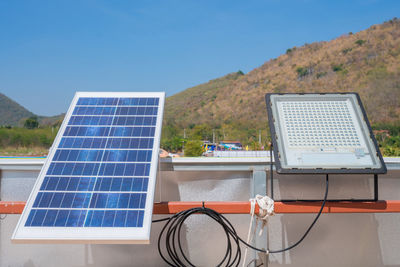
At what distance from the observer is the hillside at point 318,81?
61.4 m

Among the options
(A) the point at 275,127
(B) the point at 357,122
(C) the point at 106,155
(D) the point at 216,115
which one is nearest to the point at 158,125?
(C) the point at 106,155

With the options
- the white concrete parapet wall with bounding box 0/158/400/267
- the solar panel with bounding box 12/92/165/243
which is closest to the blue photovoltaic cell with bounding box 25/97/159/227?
the solar panel with bounding box 12/92/165/243

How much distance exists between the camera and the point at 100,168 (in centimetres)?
247

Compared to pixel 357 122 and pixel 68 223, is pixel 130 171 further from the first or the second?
pixel 357 122

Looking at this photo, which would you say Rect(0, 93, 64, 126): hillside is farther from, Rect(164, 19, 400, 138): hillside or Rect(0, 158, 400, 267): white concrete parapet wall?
Rect(0, 158, 400, 267): white concrete parapet wall

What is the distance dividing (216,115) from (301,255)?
73.8 m

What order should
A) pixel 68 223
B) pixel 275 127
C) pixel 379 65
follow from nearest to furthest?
1. pixel 68 223
2. pixel 275 127
3. pixel 379 65

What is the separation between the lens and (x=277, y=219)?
10.4 ft

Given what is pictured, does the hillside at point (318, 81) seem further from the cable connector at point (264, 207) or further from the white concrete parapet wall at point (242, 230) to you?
the cable connector at point (264, 207)

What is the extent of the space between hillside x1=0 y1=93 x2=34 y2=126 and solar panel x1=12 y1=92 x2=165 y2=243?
10900cm

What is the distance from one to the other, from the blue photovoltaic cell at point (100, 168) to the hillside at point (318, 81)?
181 ft

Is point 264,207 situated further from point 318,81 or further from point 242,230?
point 318,81

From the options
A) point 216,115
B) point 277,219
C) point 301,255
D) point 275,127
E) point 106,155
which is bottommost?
point 301,255

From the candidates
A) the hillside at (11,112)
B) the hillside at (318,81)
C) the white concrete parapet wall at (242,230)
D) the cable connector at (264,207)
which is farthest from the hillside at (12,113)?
the cable connector at (264,207)
